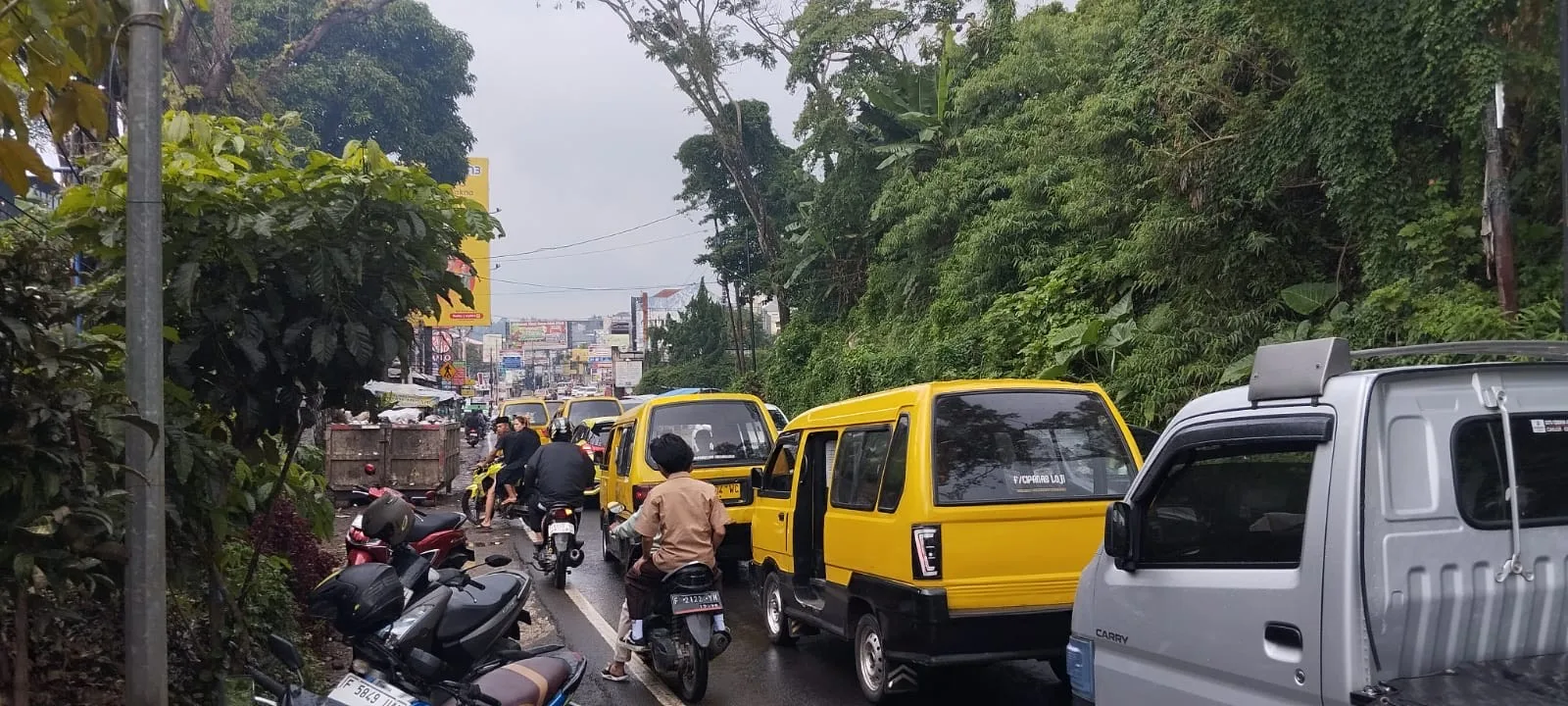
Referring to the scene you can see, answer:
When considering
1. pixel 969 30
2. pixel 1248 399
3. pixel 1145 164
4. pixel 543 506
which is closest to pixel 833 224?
pixel 969 30

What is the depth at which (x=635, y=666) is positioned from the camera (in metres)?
8.14

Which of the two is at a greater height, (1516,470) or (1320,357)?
(1320,357)

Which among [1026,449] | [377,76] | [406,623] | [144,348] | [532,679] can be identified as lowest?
[532,679]

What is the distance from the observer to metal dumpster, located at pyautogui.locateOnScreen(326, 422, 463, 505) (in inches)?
744

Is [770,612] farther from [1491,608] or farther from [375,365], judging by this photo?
[1491,608]

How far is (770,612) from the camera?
8773 millimetres

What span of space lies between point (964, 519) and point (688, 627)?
1893mm

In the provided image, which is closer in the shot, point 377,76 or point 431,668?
point 431,668

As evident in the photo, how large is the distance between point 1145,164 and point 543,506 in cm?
850

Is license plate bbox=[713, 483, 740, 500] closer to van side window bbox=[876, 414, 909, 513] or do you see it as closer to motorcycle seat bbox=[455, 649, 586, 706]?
van side window bbox=[876, 414, 909, 513]

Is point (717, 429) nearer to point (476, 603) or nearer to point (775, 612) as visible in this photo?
point (775, 612)

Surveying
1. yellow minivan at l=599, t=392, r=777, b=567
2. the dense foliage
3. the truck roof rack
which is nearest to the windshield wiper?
the truck roof rack

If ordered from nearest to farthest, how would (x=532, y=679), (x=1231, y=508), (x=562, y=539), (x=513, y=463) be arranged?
1. (x=1231, y=508)
2. (x=532, y=679)
3. (x=562, y=539)
4. (x=513, y=463)

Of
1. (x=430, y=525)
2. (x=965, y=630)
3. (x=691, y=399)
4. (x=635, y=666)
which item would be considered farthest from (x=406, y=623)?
(x=691, y=399)
